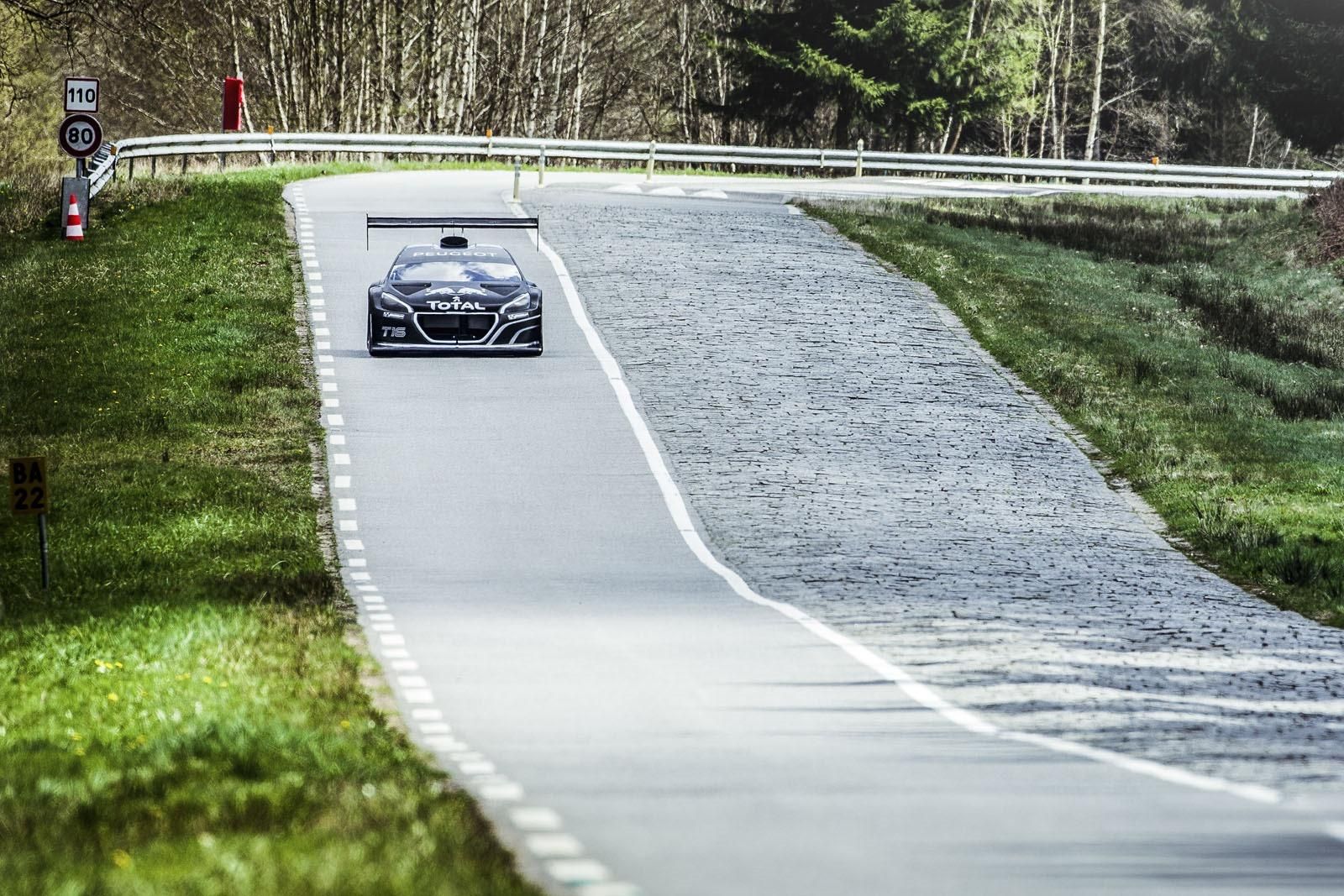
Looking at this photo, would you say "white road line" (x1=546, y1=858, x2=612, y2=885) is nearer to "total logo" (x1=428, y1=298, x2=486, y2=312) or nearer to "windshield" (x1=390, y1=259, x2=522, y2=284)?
"total logo" (x1=428, y1=298, x2=486, y2=312)

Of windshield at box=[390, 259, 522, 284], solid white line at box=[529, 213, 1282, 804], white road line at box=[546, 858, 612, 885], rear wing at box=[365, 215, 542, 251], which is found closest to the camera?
white road line at box=[546, 858, 612, 885]

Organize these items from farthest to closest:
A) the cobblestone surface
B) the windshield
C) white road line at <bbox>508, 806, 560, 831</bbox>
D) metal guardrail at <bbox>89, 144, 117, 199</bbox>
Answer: metal guardrail at <bbox>89, 144, 117, 199</bbox> → the windshield → the cobblestone surface → white road line at <bbox>508, 806, 560, 831</bbox>

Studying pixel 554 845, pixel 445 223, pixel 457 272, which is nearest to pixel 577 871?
pixel 554 845

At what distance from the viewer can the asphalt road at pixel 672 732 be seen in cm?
832

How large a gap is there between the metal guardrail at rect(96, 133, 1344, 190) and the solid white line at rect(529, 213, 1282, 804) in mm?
21852

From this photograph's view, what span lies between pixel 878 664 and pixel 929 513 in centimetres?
716

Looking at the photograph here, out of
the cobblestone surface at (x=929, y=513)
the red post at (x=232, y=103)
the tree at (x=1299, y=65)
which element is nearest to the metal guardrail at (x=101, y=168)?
the cobblestone surface at (x=929, y=513)

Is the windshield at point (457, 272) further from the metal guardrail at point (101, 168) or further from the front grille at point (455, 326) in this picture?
the metal guardrail at point (101, 168)

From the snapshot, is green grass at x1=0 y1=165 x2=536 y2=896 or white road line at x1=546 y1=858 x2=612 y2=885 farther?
green grass at x1=0 y1=165 x2=536 y2=896

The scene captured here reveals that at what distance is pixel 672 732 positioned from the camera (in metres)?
11.1

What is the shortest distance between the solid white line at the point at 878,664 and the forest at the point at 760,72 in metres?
27.1

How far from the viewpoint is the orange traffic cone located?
34594 mm

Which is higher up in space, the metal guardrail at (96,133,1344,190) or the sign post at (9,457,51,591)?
the metal guardrail at (96,133,1344,190)

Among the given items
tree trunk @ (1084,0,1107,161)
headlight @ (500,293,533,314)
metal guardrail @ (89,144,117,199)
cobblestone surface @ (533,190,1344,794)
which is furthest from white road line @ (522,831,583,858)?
tree trunk @ (1084,0,1107,161)
